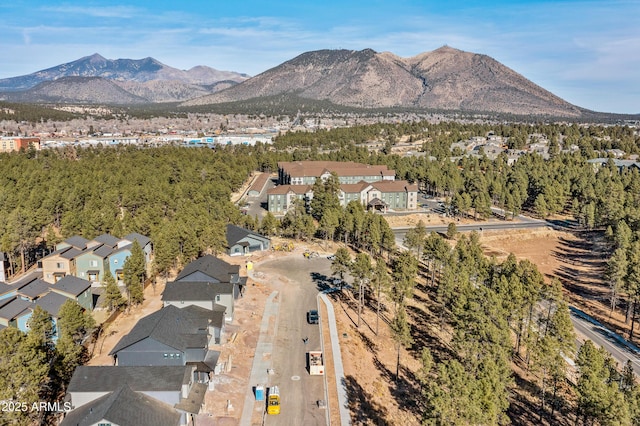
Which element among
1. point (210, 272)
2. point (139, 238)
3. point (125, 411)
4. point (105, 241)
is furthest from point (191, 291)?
point (105, 241)

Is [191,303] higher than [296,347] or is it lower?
higher

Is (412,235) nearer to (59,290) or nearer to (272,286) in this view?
(272,286)

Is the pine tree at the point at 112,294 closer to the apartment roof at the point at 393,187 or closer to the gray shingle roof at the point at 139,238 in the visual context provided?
the gray shingle roof at the point at 139,238

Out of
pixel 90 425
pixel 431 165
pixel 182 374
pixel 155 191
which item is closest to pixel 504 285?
pixel 182 374

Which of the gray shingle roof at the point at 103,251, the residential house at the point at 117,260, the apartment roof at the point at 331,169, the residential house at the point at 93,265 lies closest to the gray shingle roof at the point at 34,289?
the residential house at the point at 93,265

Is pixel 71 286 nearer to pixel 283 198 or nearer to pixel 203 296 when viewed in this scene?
pixel 203 296

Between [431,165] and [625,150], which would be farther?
[625,150]
